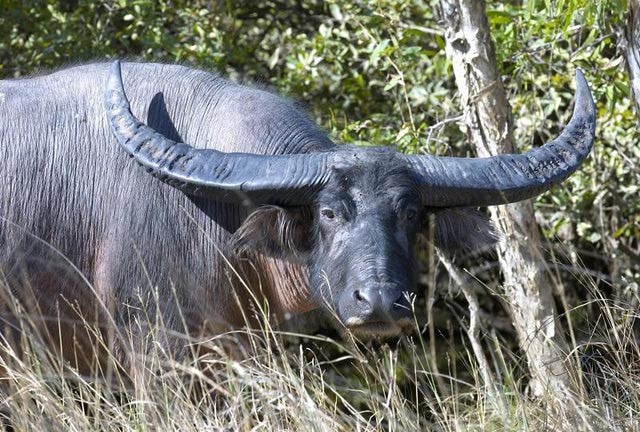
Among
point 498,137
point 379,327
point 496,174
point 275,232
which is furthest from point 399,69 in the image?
point 379,327

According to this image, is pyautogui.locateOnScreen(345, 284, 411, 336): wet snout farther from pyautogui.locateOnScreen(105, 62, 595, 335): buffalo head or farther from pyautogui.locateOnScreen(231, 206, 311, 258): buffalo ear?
pyautogui.locateOnScreen(231, 206, 311, 258): buffalo ear

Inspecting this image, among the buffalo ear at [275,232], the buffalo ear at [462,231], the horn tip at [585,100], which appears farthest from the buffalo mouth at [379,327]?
the horn tip at [585,100]

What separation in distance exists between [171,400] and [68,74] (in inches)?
75.3

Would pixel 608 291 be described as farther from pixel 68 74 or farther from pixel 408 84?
pixel 68 74

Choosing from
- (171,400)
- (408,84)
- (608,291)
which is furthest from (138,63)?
(608,291)

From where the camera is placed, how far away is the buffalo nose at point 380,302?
4.52m

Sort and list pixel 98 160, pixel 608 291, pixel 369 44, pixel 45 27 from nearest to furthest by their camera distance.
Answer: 1. pixel 98 160
2. pixel 369 44
3. pixel 45 27
4. pixel 608 291

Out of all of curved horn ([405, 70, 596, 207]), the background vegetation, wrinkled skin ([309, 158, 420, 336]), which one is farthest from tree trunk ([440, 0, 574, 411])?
wrinkled skin ([309, 158, 420, 336])

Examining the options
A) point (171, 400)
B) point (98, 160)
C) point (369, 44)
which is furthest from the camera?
A: point (369, 44)

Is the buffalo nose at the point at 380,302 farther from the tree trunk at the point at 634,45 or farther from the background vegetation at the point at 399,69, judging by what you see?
the background vegetation at the point at 399,69

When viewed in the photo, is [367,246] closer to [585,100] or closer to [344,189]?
[344,189]

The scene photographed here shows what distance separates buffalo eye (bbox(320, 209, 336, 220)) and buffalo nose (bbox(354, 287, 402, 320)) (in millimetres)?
522

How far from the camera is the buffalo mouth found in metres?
4.57

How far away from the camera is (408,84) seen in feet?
26.0
